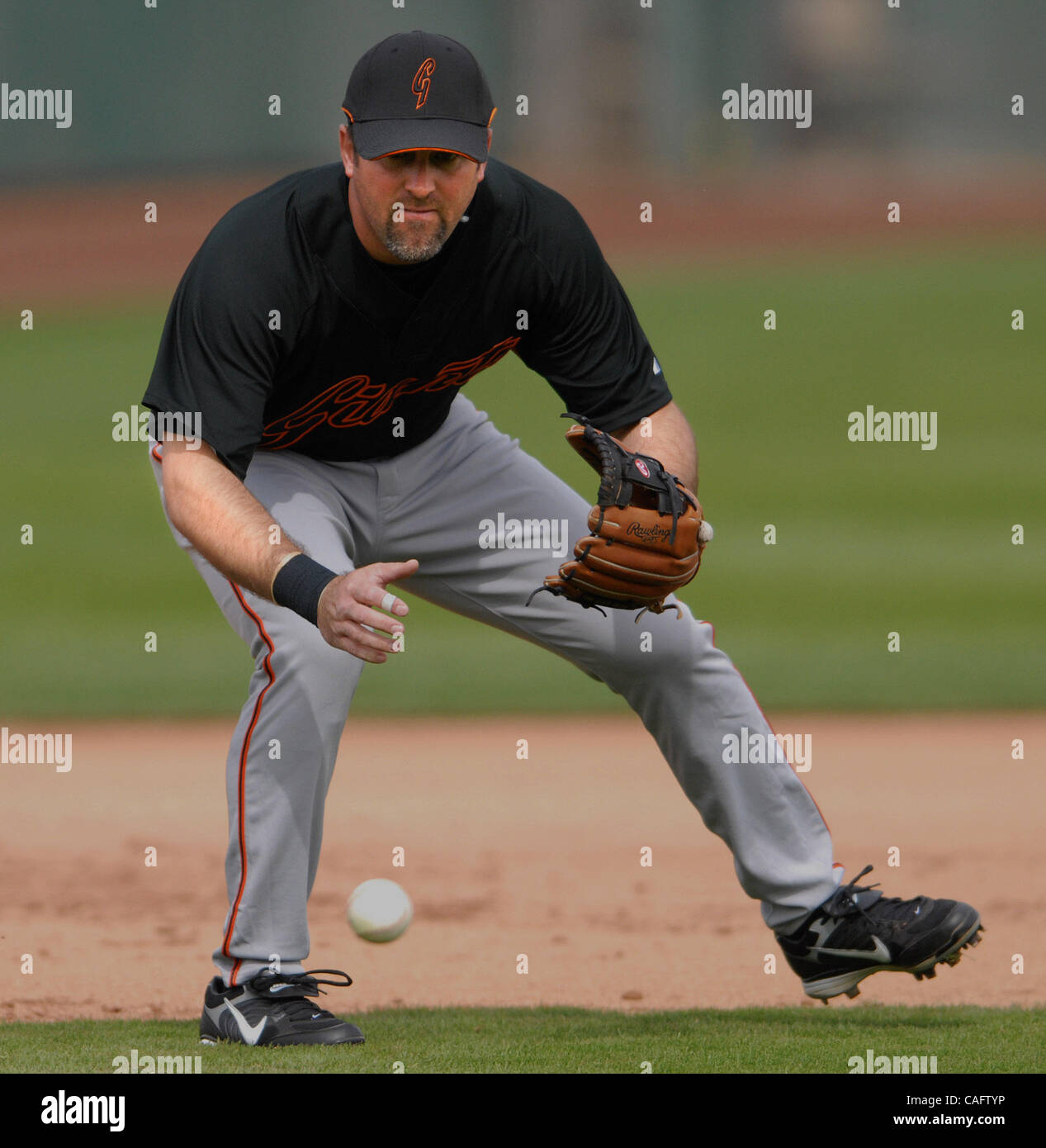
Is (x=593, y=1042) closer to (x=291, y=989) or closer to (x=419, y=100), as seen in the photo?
(x=291, y=989)

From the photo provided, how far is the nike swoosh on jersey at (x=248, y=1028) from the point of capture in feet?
11.0

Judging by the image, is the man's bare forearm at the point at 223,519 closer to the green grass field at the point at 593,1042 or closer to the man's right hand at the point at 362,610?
the man's right hand at the point at 362,610

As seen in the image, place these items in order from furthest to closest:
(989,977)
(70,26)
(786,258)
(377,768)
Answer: (70,26)
(786,258)
(377,768)
(989,977)

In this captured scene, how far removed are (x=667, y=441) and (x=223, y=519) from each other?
1.13 m

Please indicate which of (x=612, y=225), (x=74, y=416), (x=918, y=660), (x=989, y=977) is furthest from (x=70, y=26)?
(x=989, y=977)

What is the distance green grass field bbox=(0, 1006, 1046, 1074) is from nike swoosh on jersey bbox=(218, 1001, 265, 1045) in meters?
0.03

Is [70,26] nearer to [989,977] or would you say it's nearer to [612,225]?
[612,225]

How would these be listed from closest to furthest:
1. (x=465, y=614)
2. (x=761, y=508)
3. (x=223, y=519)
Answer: (x=223, y=519) < (x=465, y=614) < (x=761, y=508)

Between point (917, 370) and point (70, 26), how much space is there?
16732 millimetres

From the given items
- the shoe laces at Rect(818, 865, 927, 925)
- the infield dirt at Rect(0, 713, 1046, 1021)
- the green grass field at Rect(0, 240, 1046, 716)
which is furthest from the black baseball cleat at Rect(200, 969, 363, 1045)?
the green grass field at Rect(0, 240, 1046, 716)

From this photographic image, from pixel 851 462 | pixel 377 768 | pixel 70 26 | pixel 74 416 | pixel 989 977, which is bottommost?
pixel 989 977

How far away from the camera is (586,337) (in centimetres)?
385

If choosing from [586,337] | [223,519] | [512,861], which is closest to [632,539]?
[586,337]

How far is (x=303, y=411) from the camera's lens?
372cm
